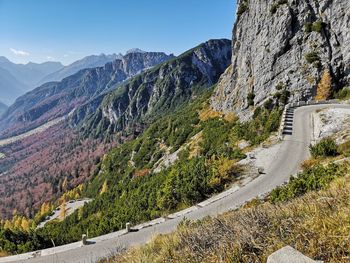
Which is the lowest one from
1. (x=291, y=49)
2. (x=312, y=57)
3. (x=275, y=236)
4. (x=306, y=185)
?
(x=306, y=185)

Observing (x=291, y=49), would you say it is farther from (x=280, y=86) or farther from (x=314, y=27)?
(x=280, y=86)

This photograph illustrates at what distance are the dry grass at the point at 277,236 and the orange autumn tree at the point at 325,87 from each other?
40.7 m

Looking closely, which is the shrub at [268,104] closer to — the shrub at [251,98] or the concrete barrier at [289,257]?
the shrub at [251,98]

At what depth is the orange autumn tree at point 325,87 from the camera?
139 feet

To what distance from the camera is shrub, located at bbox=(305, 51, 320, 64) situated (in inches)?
1757

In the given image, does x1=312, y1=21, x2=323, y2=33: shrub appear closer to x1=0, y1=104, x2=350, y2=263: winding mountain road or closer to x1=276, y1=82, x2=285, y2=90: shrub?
x1=276, y1=82, x2=285, y2=90: shrub

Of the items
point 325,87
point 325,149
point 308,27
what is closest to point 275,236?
point 325,149

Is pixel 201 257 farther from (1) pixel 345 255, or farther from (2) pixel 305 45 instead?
(2) pixel 305 45

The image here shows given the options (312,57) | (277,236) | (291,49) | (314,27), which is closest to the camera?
(277,236)

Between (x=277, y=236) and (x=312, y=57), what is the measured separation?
45.0 meters

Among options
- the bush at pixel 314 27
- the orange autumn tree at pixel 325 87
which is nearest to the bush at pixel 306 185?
the orange autumn tree at pixel 325 87

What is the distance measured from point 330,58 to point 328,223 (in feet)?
147

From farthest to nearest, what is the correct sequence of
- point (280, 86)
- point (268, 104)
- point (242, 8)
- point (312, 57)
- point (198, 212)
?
point (242, 8) < point (280, 86) < point (312, 57) < point (268, 104) < point (198, 212)

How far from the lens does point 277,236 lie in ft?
17.1
